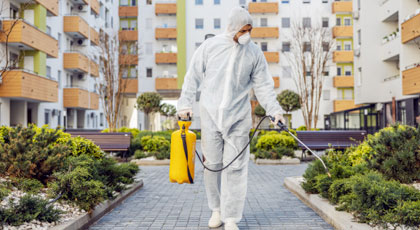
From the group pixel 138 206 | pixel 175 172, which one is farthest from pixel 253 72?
pixel 138 206

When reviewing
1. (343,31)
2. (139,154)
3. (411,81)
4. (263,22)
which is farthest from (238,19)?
(263,22)

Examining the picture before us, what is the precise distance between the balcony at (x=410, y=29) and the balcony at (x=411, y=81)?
194cm

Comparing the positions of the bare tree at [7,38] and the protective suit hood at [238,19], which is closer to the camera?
the protective suit hood at [238,19]

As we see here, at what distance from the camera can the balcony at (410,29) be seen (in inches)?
1143

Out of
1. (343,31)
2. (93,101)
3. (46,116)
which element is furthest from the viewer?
(343,31)

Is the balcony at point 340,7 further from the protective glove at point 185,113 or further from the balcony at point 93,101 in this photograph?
the protective glove at point 185,113

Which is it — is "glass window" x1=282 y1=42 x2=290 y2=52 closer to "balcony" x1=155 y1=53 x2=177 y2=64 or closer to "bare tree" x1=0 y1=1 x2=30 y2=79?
"balcony" x1=155 y1=53 x2=177 y2=64

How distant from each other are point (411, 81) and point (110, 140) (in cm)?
1994

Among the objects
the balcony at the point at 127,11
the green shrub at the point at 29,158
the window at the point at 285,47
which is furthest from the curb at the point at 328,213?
the balcony at the point at 127,11

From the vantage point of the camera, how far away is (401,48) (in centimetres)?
3328

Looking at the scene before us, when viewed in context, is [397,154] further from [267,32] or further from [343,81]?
[343,81]

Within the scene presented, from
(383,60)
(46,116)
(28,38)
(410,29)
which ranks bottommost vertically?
(46,116)

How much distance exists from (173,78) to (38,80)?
2779cm

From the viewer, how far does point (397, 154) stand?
7324mm
